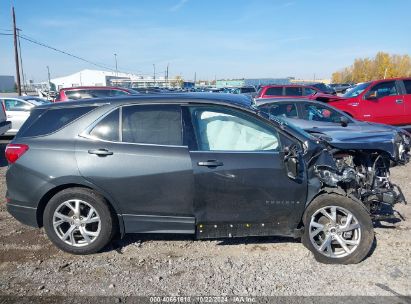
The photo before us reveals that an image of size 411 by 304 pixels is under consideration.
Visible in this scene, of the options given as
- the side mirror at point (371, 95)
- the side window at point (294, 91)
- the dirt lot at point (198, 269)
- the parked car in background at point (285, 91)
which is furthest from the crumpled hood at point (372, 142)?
the side window at point (294, 91)

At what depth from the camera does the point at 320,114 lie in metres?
7.42

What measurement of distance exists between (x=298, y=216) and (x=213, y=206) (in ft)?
2.90

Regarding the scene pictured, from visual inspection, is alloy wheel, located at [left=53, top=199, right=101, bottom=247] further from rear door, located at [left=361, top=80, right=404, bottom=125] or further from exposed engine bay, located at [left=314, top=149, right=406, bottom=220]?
rear door, located at [left=361, top=80, right=404, bottom=125]

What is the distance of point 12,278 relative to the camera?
3.39 metres

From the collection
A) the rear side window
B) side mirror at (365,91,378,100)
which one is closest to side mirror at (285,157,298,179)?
the rear side window

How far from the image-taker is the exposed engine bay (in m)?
3.63

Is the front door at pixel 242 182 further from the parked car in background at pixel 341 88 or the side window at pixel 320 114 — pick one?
the parked car in background at pixel 341 88

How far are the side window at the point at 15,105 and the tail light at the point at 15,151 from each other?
9149 millimetres

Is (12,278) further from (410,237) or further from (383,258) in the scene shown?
(410,237)

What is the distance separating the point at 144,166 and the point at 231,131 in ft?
3.25

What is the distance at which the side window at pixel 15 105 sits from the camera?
12.0 meters

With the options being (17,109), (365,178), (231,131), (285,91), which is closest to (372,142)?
(365,178)

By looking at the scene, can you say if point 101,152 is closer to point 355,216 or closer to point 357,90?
point 355,216

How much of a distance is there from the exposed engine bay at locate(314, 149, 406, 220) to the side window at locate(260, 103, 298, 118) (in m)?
3.08
